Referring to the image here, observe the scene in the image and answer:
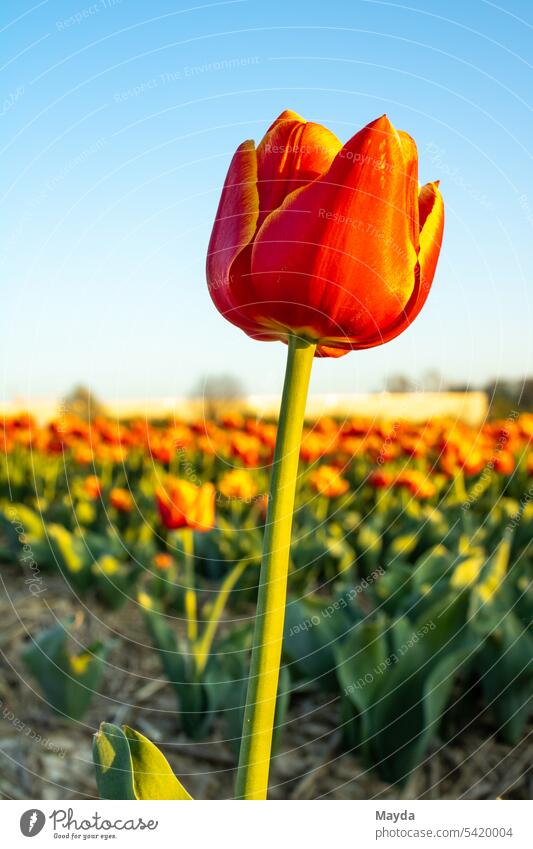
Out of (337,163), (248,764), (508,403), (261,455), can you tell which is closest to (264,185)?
(337,163)

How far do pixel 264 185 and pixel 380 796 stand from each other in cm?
120

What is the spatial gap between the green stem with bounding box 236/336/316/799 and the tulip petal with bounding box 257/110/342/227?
0.32ft

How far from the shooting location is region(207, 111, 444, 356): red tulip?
472mm

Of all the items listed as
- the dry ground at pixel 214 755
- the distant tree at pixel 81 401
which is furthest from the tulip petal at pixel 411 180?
the distant tree at pixel 81 401

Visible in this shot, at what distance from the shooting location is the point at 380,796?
1.39m

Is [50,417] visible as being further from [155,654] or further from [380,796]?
[380,796]

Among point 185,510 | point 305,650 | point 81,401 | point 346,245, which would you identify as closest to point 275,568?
point 346,245

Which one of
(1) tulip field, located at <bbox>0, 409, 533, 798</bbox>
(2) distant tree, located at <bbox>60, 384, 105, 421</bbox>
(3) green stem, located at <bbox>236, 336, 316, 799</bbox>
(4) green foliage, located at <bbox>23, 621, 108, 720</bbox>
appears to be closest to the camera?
(3) green stem, located at <bbox>236, 336, 316, 799</bbox>

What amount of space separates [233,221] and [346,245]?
0.07 meters

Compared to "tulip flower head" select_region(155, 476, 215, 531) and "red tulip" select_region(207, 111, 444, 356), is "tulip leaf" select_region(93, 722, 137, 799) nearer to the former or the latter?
"red tulip" select_region(207, 111, 444, 356)

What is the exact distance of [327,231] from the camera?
483 mm

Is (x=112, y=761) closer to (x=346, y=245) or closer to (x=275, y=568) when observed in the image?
(x=275, y=568)

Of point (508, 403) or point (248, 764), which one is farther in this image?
point (508, 403)

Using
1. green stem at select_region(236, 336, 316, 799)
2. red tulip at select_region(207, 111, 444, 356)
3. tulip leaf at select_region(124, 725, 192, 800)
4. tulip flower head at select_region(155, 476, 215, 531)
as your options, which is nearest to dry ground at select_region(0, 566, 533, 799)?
tulip flower head at select_region(155, 476, 215, 531)
